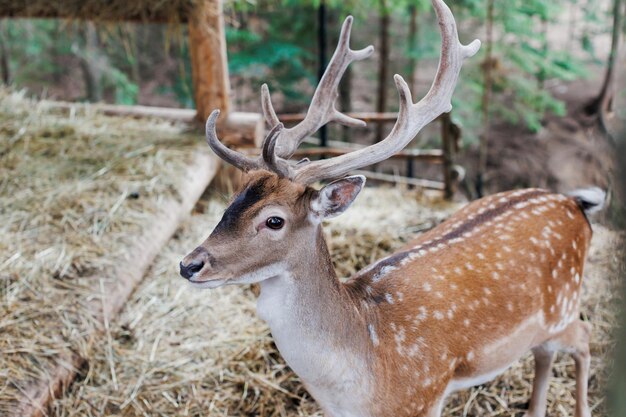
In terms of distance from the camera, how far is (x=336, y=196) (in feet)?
7.80

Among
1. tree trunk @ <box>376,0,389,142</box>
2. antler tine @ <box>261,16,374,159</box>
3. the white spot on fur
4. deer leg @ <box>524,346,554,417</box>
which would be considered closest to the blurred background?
deer leg @ <box>524,346,554,417</box>

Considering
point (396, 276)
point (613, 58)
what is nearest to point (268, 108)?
point (396, 276)

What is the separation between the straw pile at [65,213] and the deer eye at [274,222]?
1.62 metres

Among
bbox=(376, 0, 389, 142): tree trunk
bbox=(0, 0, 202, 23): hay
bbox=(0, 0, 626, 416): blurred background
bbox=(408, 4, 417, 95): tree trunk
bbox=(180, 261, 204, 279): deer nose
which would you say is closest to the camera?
bbox=(180, 261, 204, 279): deer nose

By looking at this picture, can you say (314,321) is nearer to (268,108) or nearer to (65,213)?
(268,108)

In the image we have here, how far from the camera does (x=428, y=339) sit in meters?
2.60

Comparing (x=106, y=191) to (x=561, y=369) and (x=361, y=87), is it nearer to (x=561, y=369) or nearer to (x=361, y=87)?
(x=561, y=369)

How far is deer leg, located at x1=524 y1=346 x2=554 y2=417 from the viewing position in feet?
10.6

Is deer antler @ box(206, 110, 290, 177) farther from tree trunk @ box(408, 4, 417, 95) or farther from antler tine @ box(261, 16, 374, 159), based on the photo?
tree trunk @ box(408, 4, 417, 95)

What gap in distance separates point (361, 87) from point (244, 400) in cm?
948

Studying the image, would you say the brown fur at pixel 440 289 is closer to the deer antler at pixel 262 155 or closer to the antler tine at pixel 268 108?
the deer antler at pixel 262 155

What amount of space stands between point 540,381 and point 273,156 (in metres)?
1.89

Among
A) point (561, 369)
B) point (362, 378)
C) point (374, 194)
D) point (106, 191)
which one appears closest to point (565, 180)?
point (374, 194)

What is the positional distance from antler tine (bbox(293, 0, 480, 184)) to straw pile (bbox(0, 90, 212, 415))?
1817 mm
